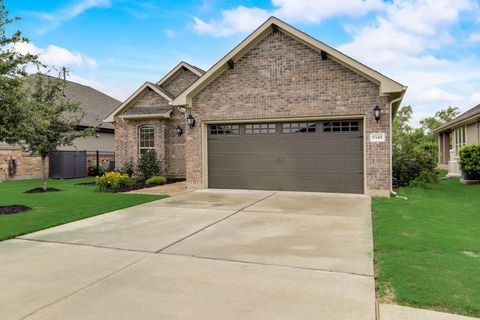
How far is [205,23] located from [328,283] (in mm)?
15451

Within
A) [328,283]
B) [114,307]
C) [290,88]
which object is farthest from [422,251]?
[290,88]

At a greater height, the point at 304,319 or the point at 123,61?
the point at 123,61

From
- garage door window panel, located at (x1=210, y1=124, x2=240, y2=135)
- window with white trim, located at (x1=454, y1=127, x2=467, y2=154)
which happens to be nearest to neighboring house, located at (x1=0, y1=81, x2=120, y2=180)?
garage door window panel, located at (x1=210, y1=124, x2=240, y2=135)

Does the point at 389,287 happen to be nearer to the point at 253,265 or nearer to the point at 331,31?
the point at 253,265

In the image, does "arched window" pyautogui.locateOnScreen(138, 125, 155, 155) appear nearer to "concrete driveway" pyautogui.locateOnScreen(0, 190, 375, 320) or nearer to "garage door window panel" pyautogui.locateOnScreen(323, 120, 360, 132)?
"garage door window panel" pyautogui.locateOnScreen(323, 120, 360, 132)

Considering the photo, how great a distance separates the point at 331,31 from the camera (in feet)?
56.0

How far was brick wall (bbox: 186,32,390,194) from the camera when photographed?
10.6 metres

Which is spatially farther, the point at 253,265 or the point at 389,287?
the point at 253,265

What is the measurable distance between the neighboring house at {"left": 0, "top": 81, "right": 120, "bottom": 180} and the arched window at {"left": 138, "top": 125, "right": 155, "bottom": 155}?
6.76 feet

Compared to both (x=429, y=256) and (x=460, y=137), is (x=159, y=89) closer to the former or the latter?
(x=429, y=256)

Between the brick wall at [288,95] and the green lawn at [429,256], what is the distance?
2.93 meters

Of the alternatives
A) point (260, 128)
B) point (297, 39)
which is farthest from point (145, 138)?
point (297, 39)

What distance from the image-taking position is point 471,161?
14758mm

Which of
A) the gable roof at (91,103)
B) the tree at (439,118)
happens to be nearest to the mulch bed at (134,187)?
the gable roof at (91,103)
